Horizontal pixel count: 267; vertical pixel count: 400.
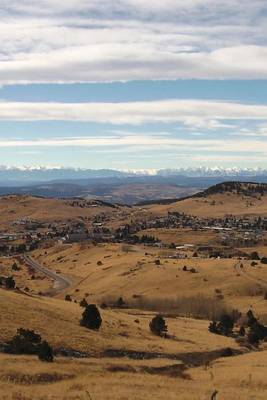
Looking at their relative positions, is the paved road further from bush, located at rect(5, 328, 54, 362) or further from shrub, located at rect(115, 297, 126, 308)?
bush, located at rect(5, 328, 54, 362)

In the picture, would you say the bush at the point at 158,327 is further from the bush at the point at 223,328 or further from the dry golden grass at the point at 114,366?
the bush at the point at 223,328

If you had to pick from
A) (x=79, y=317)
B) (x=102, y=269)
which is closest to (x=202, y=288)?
(x=102, y=269)

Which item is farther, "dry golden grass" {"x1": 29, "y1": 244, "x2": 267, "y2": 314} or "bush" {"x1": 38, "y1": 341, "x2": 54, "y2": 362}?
"dry golden grass" {"x1": 29, "y1": 244, "x2": 267, "y2": 314}

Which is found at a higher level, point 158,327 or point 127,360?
point 127,360

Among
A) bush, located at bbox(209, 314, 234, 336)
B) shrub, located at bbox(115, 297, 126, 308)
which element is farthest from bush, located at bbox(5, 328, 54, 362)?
shrub, located at bbox(115, 297, 126, 308)

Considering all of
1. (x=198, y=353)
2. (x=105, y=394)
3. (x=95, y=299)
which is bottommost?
(x=95, y=299)

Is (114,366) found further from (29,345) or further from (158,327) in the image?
(158,327)

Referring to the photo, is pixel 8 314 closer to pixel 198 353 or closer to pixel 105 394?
pixel 198 353

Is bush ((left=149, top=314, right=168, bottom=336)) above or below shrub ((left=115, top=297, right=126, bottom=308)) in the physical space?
above

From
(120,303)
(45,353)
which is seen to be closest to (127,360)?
(45,353)
